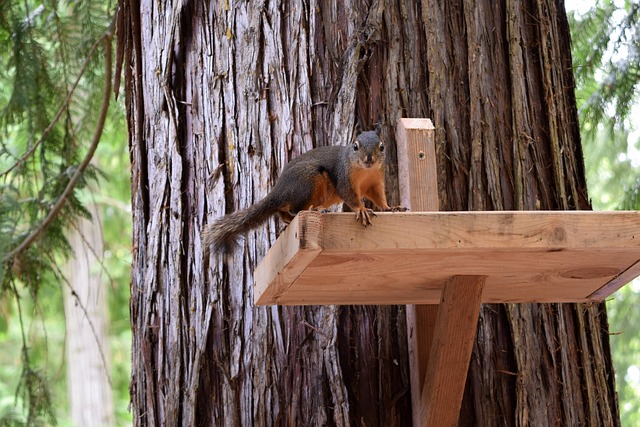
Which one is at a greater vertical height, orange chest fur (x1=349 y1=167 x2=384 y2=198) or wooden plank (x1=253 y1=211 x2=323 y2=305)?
orange chest fur (x1=349 y1=167 x2=384 y2=198)

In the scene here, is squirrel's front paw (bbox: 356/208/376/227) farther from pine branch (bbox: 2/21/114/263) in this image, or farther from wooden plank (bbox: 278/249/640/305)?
pine branch (bbox: 2/21/114/263)

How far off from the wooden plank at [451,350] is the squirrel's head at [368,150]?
32 centimetres

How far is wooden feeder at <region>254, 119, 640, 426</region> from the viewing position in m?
1.56

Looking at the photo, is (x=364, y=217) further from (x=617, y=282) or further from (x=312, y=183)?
(x=617, y=282)

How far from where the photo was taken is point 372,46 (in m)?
2.24

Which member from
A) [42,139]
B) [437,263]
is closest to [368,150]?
[437,263]

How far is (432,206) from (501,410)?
50 centimetres

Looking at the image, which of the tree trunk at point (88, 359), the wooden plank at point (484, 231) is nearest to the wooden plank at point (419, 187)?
the wooden plank at point (484, 231)

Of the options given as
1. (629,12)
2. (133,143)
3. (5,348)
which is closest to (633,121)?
(629,12)

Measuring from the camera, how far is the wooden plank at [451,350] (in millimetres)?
1839

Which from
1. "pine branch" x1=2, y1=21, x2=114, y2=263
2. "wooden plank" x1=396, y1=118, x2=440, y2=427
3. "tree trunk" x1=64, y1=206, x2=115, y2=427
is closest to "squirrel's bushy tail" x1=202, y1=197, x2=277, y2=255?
"wooden plank" x1=396, y1=118, x2=440, y2=427

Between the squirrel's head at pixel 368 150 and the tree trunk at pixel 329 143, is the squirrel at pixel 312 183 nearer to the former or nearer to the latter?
the squirrel's head at pixel 368 150

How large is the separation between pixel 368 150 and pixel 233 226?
1.11ft

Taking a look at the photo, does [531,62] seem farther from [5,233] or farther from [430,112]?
[5,233]
